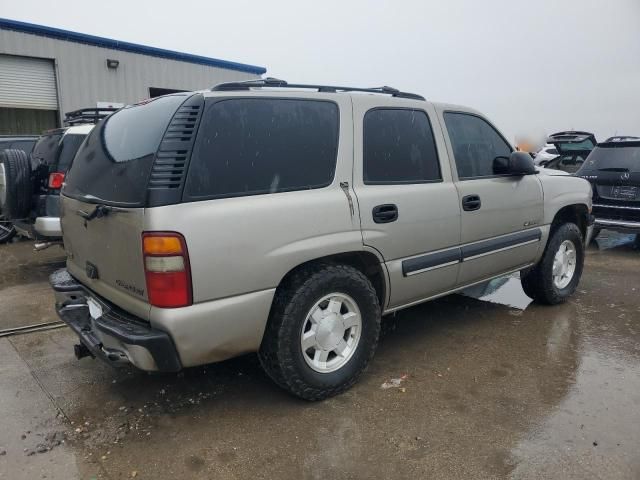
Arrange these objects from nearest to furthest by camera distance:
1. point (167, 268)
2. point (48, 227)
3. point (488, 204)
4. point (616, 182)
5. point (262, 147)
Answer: point (167, 268) < point (262, 147) < point (488, 204) < point (48, 227) < point (616, 182)

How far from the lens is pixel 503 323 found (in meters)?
4.49

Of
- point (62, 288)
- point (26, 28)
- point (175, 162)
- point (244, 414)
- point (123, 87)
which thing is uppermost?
point (26, 28)

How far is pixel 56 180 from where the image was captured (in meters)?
5.79

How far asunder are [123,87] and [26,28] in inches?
112

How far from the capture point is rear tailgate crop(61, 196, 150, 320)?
8.32 ft

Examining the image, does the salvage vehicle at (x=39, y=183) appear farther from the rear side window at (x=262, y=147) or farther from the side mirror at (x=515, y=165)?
the side mirror at (x=515, y=165)

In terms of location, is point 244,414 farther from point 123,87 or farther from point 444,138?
point 123,87

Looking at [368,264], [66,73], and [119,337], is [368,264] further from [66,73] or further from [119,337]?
[66,73]

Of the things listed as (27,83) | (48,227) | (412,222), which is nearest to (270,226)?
(412,222)

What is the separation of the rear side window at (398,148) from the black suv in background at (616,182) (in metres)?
4.86

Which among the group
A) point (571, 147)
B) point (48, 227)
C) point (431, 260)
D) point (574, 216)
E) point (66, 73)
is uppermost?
point (66, 73)

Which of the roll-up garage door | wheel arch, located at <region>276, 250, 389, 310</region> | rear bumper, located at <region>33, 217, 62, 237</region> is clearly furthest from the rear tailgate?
the roll-up garage door

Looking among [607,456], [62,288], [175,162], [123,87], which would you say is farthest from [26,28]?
[607,456]

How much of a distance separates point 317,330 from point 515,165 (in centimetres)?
225
